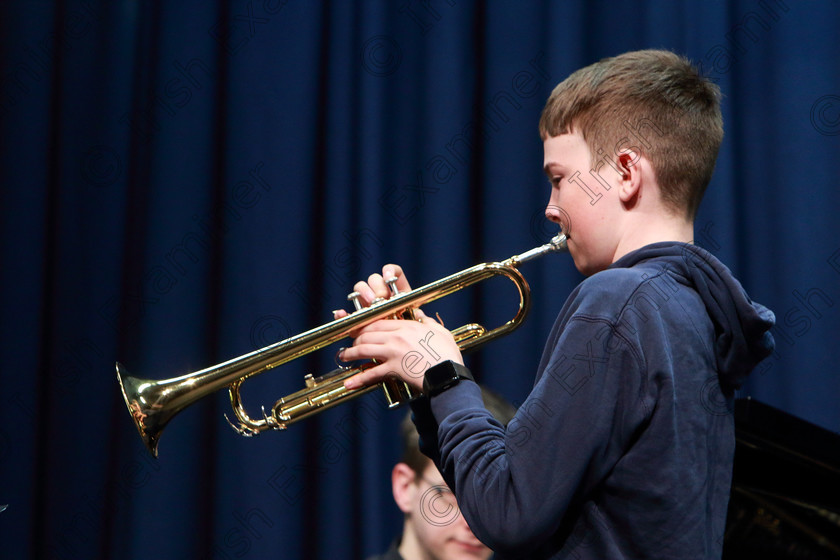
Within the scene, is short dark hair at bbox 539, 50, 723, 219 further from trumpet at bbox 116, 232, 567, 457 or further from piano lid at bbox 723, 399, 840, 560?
piano lid at bbox 723, 399, 840, 560

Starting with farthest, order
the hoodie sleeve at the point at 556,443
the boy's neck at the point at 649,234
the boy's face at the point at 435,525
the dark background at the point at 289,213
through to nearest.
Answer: the dark background at the point at 289,213
the boy's face at the point at 435,525
the boy's neck at the point at 649,234
the hoodie sleeve at the point at 556,443

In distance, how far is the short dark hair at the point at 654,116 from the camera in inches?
47.6

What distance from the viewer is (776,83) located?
2.51m

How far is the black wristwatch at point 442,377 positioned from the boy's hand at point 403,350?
0.12 feet

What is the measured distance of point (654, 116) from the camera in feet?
4.02

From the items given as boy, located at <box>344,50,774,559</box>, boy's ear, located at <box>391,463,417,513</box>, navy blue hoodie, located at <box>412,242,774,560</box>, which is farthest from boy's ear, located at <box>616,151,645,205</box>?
boy's ear, located at <box>391,463,417,513</box>

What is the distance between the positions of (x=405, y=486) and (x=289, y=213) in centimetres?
100

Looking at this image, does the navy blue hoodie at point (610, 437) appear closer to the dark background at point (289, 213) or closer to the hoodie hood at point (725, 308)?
the hoodie hood at point (725, 308)

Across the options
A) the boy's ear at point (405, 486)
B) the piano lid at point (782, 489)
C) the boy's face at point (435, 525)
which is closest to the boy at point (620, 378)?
the piano lid at point (782, 489)

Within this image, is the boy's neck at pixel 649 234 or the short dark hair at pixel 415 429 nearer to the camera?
the boy's neck at pixel 649 234

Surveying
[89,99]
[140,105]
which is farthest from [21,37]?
[140,105]

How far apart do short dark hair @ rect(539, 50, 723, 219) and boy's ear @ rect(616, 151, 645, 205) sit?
0.05 ft

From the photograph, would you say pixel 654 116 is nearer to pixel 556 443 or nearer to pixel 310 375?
pixel 556 443

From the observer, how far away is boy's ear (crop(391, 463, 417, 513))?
2.06 metres
